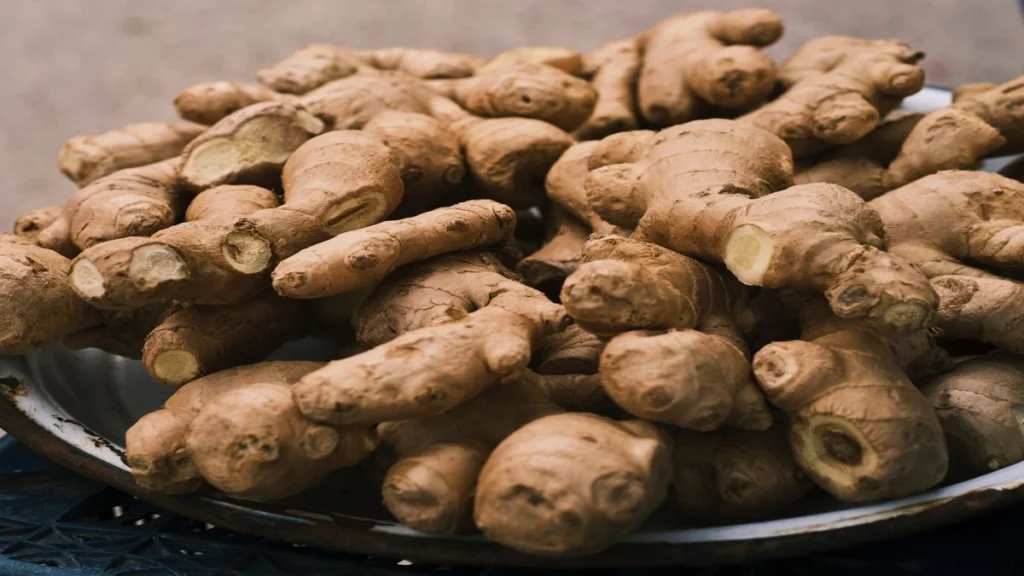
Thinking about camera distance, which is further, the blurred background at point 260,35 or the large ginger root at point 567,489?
the blurred background at point 260,35

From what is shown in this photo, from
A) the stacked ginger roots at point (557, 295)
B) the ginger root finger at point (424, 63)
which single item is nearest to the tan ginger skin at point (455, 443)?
the stacked ginger roots at point (557, 295)

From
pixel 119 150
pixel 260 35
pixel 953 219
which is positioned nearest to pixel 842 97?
pixel 953 219

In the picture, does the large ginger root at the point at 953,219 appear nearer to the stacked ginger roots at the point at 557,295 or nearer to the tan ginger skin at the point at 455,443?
the stacked ginger roots at the point at 557,295

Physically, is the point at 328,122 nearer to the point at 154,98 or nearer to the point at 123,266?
the point at 123,266

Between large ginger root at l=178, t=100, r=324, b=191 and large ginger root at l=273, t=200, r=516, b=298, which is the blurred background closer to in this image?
large ginger root at l=178, t=100, r=324, b=191

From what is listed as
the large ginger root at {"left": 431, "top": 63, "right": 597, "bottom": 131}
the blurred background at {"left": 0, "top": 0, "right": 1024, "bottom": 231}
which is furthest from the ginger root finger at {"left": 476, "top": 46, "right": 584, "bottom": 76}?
Answer: the blurred background at {"left": 0, "top": 0, "right": 1024, "bottom": 231}

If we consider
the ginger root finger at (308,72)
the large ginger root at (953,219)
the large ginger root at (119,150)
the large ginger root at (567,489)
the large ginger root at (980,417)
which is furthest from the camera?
the ginger root finger at (308,72)
